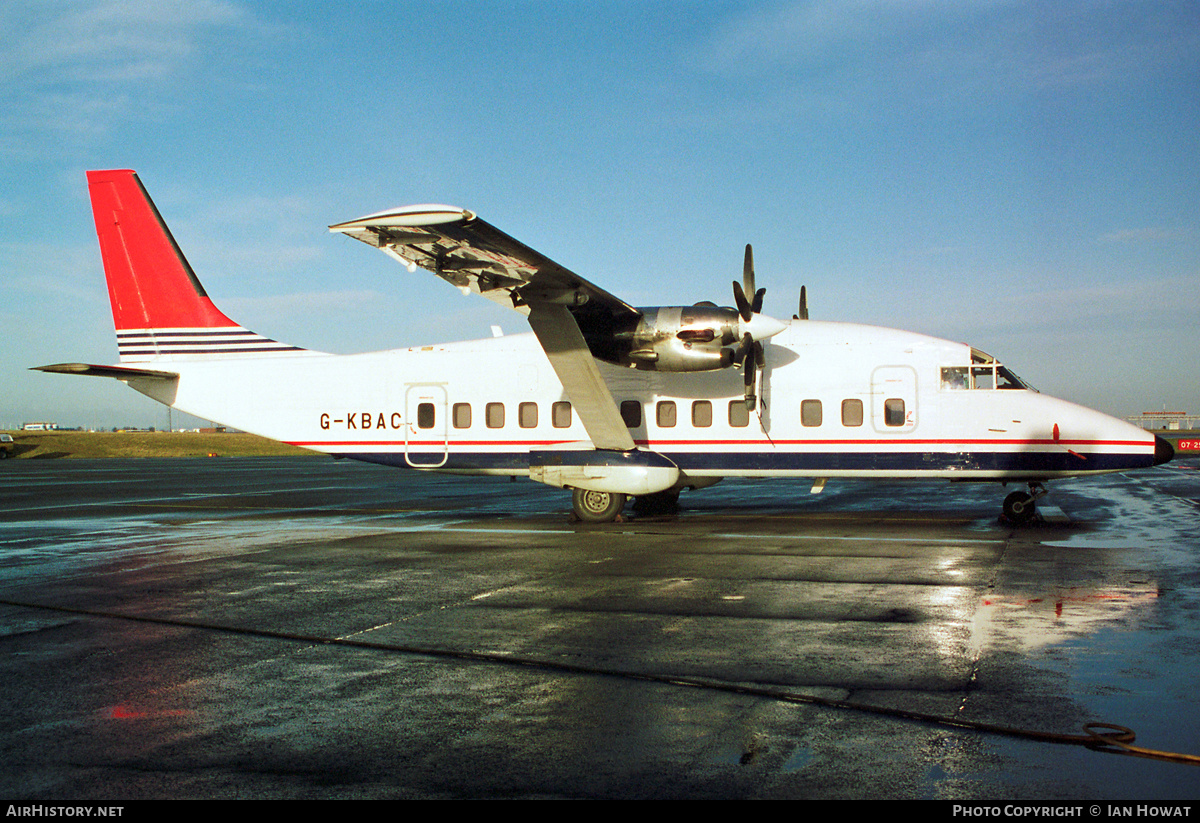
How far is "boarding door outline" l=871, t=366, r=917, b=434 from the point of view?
16.4 m

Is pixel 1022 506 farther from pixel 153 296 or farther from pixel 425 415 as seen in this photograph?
pixel 153 296

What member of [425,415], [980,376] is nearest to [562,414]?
[425,415]

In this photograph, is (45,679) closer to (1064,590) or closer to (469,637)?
(469,637)

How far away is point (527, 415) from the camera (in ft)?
59.5

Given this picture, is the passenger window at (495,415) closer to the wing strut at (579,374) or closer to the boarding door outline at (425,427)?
the boarding door outline at (425,427)

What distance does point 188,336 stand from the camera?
1967cm

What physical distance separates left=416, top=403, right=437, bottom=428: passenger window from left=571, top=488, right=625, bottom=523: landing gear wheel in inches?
149

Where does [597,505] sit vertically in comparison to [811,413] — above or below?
below

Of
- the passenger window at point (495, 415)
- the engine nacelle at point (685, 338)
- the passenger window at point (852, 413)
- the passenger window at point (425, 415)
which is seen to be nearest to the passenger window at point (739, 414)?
the engine nacelle at point (685, 338)

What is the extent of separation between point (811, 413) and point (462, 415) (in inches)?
284

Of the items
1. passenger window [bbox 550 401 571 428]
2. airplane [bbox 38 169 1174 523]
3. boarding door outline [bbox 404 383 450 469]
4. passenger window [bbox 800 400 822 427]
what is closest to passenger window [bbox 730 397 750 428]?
airplane [bbox 38 169 1174 523]

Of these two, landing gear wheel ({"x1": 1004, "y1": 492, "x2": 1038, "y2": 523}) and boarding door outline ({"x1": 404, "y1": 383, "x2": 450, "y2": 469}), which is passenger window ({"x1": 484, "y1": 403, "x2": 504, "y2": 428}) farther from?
landing gear wheel ({"x1": 1004, "y1": 492, "x2": 1038, "y2": 523})
